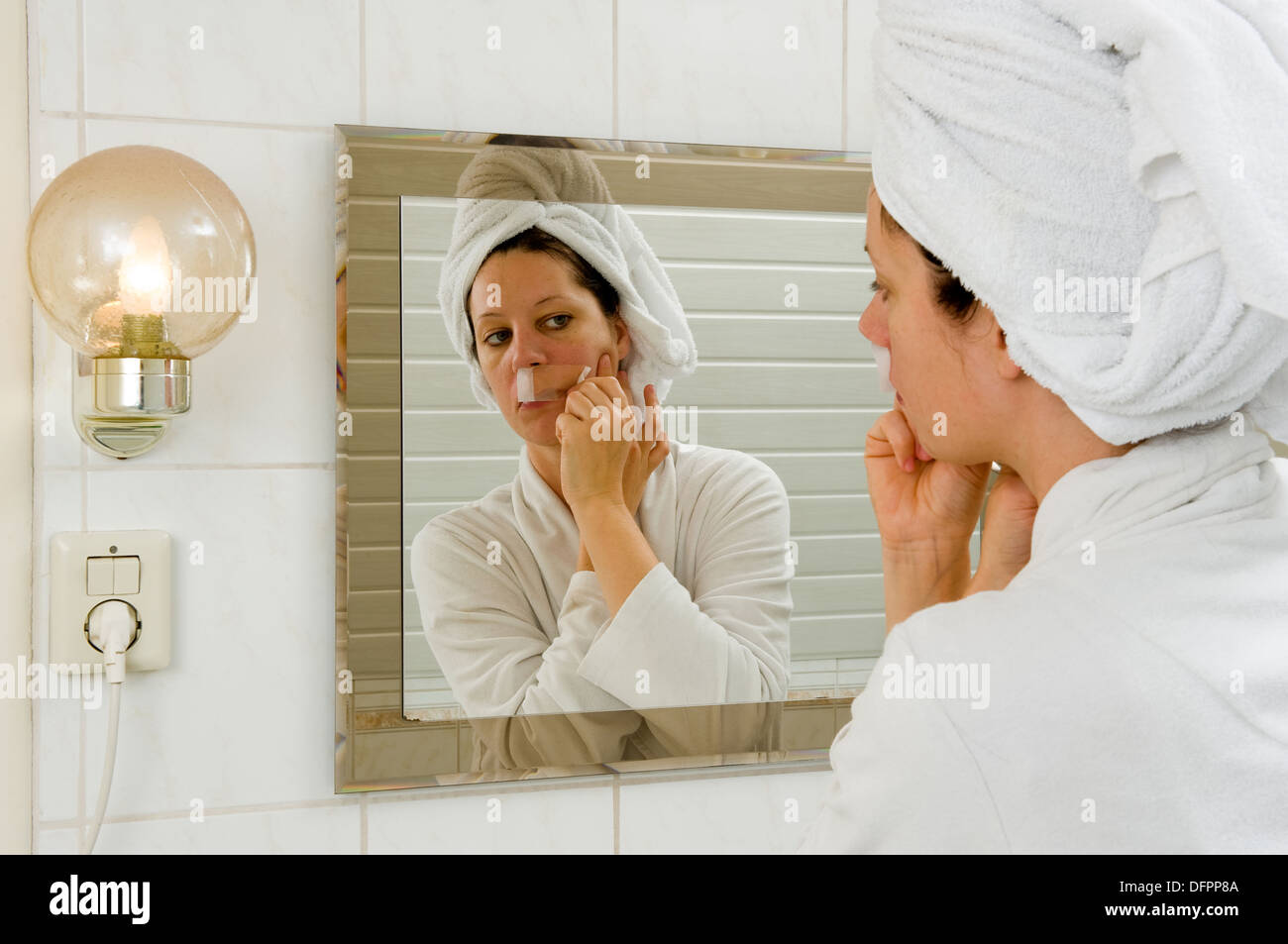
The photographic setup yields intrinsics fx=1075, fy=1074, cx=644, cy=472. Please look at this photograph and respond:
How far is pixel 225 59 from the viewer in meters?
0.93

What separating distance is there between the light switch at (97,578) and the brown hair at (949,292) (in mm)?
692

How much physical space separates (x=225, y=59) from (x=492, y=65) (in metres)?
0.23

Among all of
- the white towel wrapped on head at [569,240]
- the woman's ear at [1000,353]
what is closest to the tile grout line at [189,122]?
the white towel wrapped on head at [569,240]

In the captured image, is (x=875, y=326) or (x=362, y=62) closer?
(x=875, y=326)

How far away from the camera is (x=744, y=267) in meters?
1.02

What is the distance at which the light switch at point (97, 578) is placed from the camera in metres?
0.89

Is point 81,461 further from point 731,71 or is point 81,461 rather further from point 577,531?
point 731,71

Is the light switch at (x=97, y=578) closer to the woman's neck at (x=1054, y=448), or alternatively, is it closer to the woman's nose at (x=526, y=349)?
the woman's nose at (x=526, y=349)

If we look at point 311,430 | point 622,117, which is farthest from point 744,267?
point 311,430

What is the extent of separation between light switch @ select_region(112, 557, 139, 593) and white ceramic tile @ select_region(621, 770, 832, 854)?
0.47m

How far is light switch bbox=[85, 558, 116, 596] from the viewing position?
0.89 meters

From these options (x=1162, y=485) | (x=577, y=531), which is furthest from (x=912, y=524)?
(x=1162, y=485)

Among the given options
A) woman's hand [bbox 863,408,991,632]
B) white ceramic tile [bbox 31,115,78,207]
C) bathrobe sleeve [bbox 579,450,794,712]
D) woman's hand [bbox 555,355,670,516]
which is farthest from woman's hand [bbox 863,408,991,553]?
white ceramic tile [bbox 31,115,78,207]
